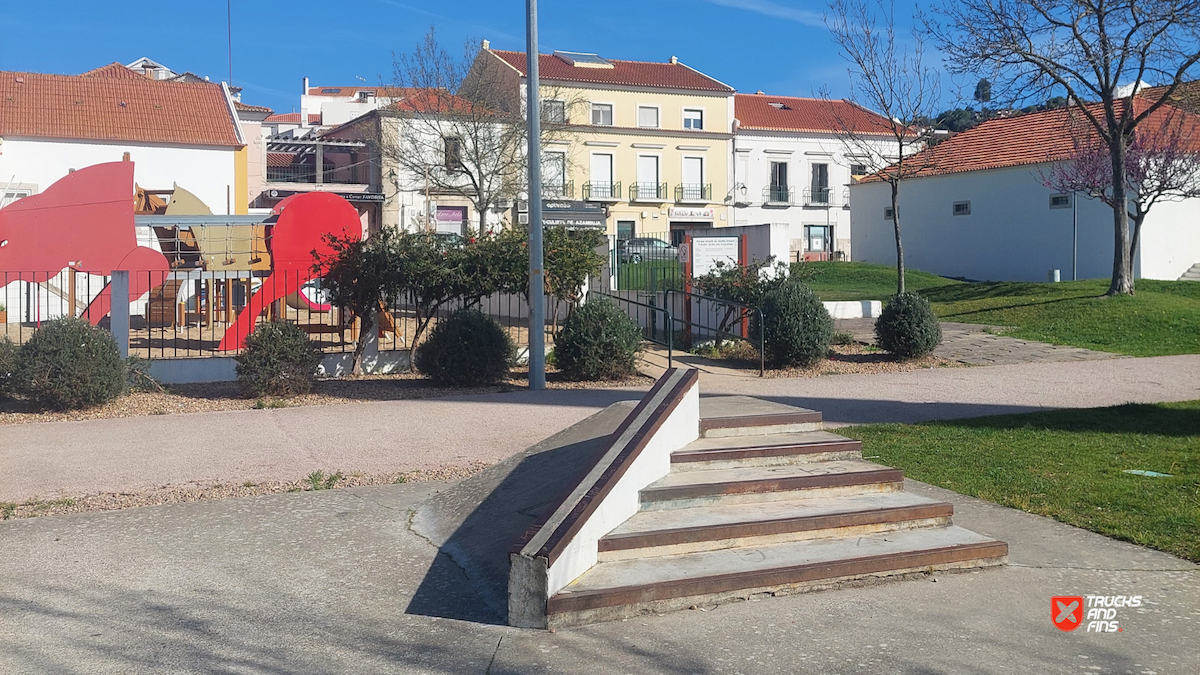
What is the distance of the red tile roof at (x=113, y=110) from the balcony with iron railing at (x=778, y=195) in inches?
1273

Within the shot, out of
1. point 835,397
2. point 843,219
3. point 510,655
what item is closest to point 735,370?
point 835,397

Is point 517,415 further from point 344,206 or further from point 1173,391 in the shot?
point 1173,391

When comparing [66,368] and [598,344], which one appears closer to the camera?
[66,368]

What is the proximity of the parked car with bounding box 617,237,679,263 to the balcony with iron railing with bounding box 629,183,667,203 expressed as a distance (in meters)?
30.6

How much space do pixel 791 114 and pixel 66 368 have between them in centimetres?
5225

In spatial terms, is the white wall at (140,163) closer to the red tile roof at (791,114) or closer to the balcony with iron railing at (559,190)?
the balcony with iron railing at (559,190)

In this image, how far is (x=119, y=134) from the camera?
90.2 feet

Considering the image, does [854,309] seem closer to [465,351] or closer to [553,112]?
[465,351]

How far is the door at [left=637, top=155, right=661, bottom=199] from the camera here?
52500 millimetres

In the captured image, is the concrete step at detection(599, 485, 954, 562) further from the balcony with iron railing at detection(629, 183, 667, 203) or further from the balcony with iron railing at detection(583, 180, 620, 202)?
the balcony with iron railing at detection(629, 183, 667, 203)

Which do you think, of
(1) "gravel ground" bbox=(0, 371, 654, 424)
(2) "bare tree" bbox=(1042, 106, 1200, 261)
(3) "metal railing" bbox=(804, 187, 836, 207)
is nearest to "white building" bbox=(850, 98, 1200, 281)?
(2) "bare tree" bbox=(1042, 106, 1200, 261)

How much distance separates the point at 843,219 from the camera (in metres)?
58.3

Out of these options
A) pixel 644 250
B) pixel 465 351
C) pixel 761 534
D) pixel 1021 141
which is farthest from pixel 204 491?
pixel 1021 141

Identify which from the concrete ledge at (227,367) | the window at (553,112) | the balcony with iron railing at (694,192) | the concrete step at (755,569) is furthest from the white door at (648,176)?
the concrete step at (755,569)
